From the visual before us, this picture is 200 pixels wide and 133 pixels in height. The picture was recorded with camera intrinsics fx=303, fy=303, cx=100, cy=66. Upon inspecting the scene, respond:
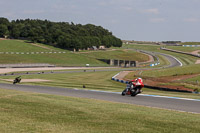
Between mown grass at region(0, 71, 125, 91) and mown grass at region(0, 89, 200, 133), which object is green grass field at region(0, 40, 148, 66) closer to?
mown grass at region(0, 71, 125, 91)

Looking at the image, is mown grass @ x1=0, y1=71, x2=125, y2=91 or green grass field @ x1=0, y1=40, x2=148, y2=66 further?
green grass field @ x1=0, y1=40, x2=148, y2=66

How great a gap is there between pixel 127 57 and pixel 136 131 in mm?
145967

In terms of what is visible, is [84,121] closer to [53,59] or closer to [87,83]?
[87,83]

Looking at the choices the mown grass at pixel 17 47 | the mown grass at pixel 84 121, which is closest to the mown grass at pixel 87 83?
the mown grass at pixel 84 121

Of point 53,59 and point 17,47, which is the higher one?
point 17,47

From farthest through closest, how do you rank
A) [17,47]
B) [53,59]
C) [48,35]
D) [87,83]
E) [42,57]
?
[48,35], [17,47], [42,57], [53,59], [87,83]

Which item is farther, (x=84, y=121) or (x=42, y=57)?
(x=42, y=57)

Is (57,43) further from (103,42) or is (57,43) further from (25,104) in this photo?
(25,104)

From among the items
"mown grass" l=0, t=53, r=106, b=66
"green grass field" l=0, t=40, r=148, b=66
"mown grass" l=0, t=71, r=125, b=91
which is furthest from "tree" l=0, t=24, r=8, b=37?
"mown grass" l=0, t=71, r=125, b=91

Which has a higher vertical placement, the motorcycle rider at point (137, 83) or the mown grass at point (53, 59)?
the mown grass at point (53, 59)

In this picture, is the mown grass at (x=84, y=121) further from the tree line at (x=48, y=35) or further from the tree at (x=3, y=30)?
the tree at (x=3, y=30)

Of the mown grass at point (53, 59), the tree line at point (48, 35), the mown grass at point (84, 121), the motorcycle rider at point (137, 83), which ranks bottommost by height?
the mown grass at point (84, 121)

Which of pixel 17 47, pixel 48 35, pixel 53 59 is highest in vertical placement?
pixel 48 35

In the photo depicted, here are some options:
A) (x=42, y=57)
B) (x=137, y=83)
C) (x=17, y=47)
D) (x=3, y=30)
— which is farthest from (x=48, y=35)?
(x=137, y=83)
